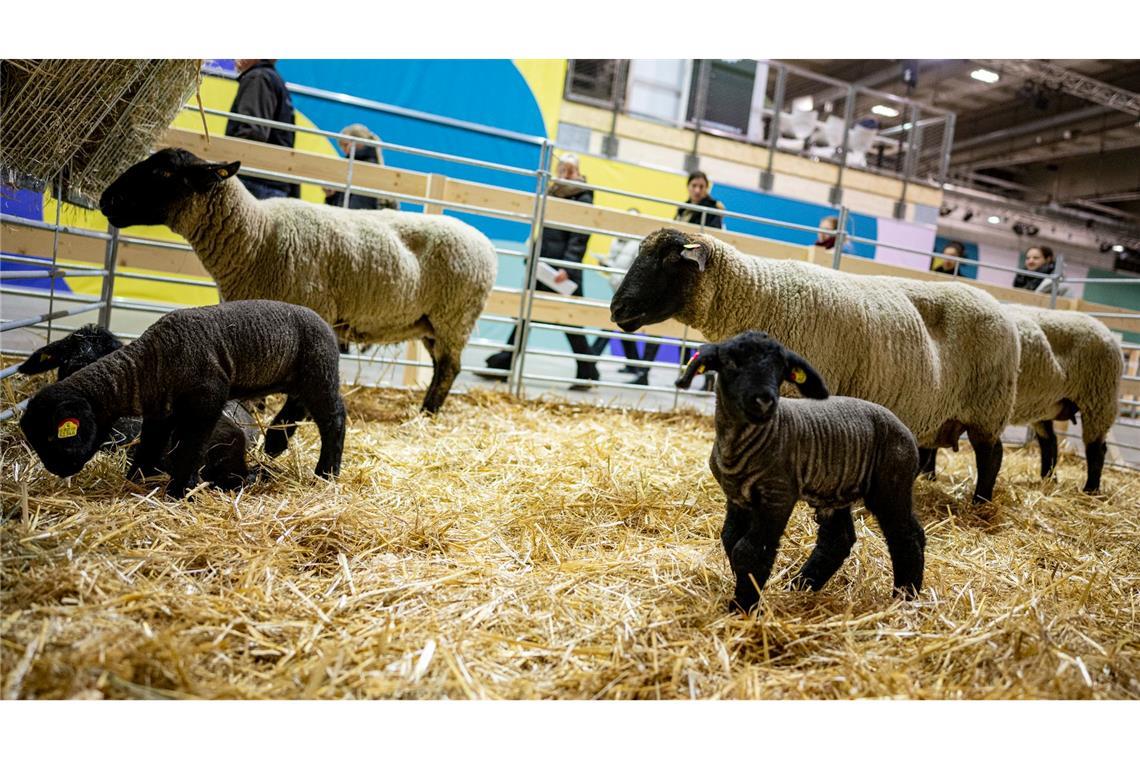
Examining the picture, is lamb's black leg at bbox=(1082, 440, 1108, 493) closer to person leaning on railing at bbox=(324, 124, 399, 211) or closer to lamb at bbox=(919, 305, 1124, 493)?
lamb at bbox=(919, 305, 1124, 493)

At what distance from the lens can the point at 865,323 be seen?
3.64 metres

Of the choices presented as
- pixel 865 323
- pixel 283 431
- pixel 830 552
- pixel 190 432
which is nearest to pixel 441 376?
pixel 283 431

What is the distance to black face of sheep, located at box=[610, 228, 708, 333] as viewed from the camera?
10.9 ft

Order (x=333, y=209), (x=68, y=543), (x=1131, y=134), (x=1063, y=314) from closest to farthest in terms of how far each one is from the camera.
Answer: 1. (x=68, y=543)
2. (x=333, y=209)
3. (x=1063, y=314)
4. (x=1131, y=134)

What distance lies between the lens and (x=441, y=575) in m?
2.36

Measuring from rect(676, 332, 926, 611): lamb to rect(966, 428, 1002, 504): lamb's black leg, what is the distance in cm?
200

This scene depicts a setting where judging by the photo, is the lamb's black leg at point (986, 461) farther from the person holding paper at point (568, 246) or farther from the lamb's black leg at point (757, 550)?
the person holding paper at point (568, 246)

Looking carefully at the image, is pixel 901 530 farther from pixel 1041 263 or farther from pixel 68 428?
pixel 1041 263

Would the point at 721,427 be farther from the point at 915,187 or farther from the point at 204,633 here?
the point at 915,187

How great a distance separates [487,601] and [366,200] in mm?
4988

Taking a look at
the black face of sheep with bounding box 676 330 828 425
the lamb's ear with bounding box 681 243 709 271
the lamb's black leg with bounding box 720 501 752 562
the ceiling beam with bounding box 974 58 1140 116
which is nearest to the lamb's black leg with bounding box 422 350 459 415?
the lamb's ear with bounding box 681 243 709 271

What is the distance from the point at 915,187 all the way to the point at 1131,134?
7792 mm

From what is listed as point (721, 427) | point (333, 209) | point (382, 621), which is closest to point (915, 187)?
point (333, 209)

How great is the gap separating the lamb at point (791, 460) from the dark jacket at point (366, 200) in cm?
444
